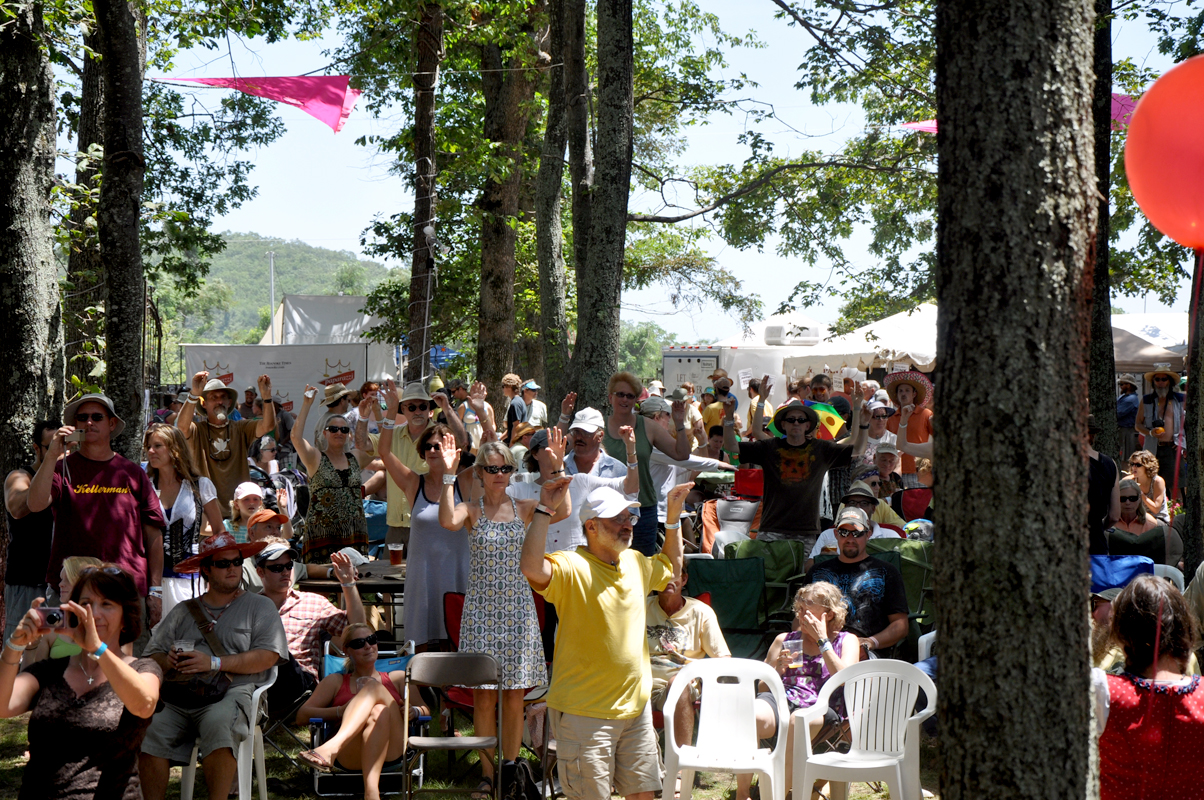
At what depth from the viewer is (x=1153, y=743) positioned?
3.32m

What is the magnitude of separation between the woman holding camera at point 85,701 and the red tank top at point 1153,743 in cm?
326

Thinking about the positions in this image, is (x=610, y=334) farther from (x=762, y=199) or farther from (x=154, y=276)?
(x=154, y=276)

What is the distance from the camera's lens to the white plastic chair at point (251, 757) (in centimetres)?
470

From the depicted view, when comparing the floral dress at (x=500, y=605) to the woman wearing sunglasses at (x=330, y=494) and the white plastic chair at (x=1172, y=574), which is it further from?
the white plastic chair at (x=1172, y=574)

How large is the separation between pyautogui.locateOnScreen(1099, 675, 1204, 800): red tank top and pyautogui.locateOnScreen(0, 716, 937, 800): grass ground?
7.56 feet

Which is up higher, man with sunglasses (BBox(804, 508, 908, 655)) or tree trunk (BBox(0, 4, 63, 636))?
tree trunk (BBox(0, 4, 63, 636))

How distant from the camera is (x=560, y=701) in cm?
454

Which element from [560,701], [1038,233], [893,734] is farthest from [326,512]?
[1038,233]

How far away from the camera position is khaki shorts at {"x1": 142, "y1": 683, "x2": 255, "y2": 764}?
4.73m

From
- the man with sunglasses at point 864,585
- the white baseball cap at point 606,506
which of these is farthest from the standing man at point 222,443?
the man with sunglasses at point 864,585

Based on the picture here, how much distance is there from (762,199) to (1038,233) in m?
11.2

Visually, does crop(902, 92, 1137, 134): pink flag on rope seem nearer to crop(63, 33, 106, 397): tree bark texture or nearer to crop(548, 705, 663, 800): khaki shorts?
crop(548, 705, 663, 800): khaki shorts

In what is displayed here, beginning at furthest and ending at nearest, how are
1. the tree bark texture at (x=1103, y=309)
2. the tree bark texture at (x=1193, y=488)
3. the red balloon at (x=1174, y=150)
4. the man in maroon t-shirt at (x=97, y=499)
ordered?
the tree bark texture at (x=1103, y=309), the man in maroon t-shirt at (x=97, y=499), the tree bark texture at (x=1193, y=488), the red balloon at (x=1174, y=150)

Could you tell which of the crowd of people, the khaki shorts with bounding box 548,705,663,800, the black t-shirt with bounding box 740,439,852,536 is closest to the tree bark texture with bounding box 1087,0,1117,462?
the crowd of people
